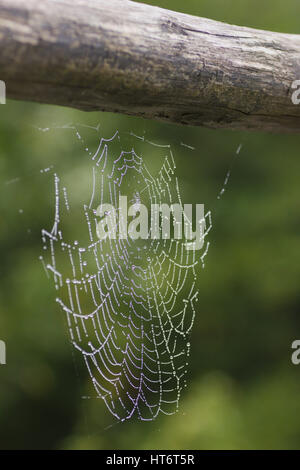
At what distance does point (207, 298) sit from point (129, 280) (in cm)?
60

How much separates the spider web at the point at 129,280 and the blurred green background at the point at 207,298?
0.09m

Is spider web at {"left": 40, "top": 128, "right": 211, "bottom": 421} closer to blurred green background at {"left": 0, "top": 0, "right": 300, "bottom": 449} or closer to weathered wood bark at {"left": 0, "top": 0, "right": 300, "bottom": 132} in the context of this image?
blurred green background at {"left": 0, "top": 0, "right": 300, "bottom": 449}

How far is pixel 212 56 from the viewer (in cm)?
95

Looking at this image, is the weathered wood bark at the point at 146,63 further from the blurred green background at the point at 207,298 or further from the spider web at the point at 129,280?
the blurred green background at the point at 207,298

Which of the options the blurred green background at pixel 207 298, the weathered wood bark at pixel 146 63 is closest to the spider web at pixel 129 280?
the blurred green background at pixel 207 298

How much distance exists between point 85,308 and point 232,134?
0.97 metres

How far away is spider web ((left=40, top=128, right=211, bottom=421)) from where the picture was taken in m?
1.99

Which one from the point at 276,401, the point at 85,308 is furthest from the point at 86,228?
the point at 276,401

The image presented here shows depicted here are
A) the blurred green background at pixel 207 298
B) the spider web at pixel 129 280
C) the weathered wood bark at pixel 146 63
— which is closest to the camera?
the weathered wood bark at pixel 146 63

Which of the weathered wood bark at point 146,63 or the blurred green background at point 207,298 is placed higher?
the weathered wood bark at point 146,63

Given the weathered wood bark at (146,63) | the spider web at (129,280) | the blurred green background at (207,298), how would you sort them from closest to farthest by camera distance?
the weathered wood bark at (146,63) → the spider web at (129,280) → the blurred green background at (207,298)

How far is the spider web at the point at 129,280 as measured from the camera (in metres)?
1.99

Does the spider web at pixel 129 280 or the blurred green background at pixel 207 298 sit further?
the blurred green background at pixel 207 298
